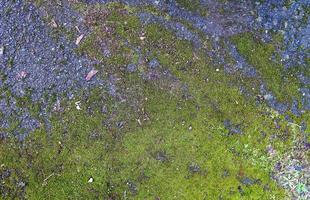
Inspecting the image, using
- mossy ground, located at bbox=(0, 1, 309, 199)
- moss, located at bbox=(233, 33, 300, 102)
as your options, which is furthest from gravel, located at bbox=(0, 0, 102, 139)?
moss, located at bbox=(233, 33, 300, 102)

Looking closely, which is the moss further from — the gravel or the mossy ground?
the gravel

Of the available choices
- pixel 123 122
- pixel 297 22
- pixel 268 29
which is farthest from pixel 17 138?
pixel 297 22

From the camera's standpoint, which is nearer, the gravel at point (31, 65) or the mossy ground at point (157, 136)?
the mossy ground at point (157, 136)

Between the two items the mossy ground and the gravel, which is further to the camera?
the gravel

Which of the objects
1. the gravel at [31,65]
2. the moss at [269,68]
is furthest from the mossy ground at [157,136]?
the gravel at [31,65]

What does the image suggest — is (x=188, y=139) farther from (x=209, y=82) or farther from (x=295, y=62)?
(x=295, y=62)

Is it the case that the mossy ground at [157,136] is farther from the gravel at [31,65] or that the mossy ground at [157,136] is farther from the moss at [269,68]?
the gravel at [31,65]

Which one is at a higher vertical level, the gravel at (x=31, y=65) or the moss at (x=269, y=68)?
the gravel at (x=31, y=65)

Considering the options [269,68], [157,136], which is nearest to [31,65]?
[157,136]
